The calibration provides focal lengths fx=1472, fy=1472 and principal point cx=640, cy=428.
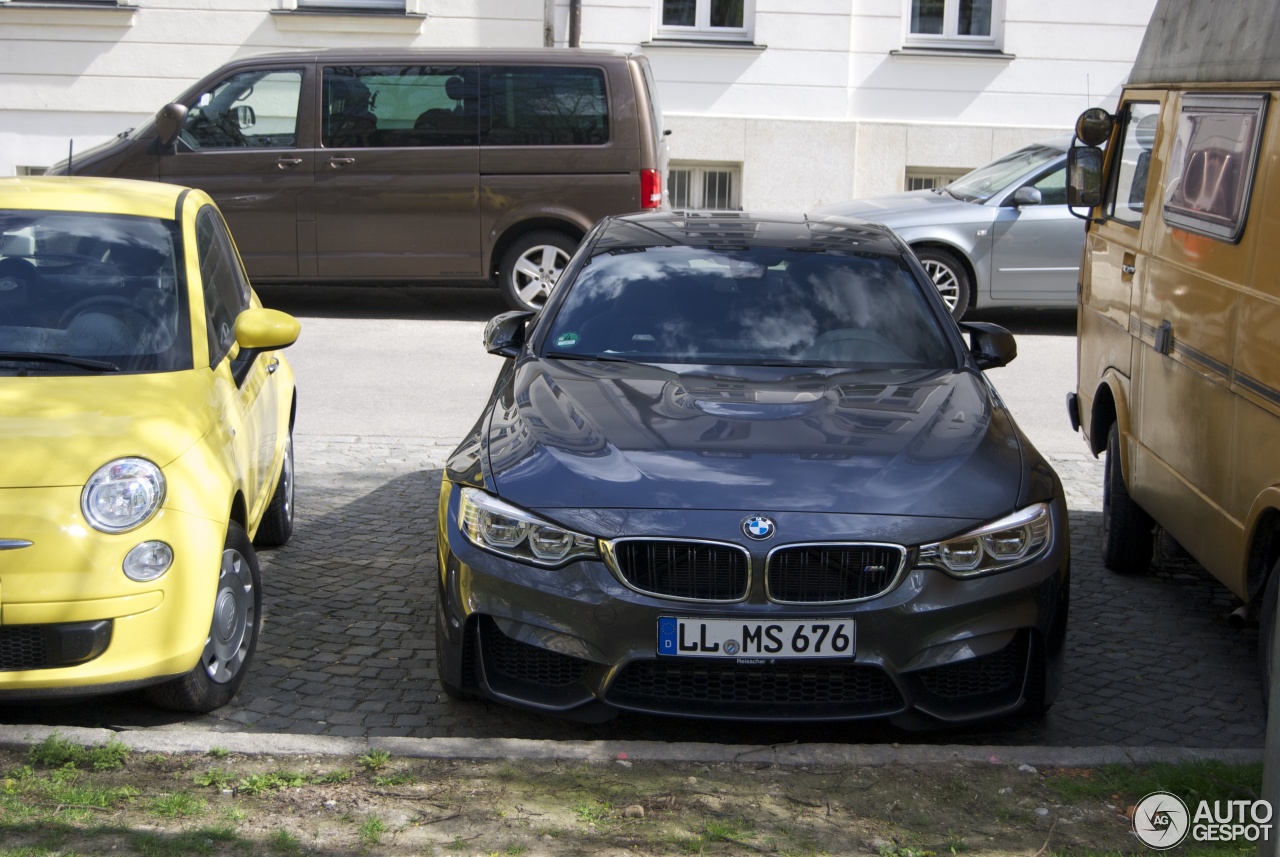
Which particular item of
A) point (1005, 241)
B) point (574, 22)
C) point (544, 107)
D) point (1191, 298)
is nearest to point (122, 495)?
point (1191, 298)

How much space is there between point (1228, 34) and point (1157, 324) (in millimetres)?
1106

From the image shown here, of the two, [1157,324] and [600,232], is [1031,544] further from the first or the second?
[600,232]

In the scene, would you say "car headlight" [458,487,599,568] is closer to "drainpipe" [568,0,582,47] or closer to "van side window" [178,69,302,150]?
"van side window" [178,69,302,150]

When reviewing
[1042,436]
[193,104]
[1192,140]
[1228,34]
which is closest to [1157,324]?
[1192,140]

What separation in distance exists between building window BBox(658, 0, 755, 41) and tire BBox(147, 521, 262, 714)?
13.9 metres

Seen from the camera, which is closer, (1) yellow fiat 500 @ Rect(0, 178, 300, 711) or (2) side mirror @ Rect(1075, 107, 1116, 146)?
(1) yellow fiat 500 @ Rect(0, 178, 300, 711)

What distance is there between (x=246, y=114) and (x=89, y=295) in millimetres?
7935

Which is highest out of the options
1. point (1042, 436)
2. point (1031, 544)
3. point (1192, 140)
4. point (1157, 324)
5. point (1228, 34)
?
point (1228, 34)

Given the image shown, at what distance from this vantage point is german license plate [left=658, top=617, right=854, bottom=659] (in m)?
4.05

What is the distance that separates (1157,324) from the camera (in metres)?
5.75

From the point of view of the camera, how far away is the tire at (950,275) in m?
12.7

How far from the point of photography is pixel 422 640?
535cm

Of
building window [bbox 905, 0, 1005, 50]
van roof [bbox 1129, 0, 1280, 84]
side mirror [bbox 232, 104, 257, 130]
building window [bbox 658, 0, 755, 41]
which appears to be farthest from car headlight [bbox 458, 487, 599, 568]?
building window [bbox 905, 0, 1005, 50]

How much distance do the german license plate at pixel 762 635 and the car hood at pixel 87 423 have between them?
5.28 feet
